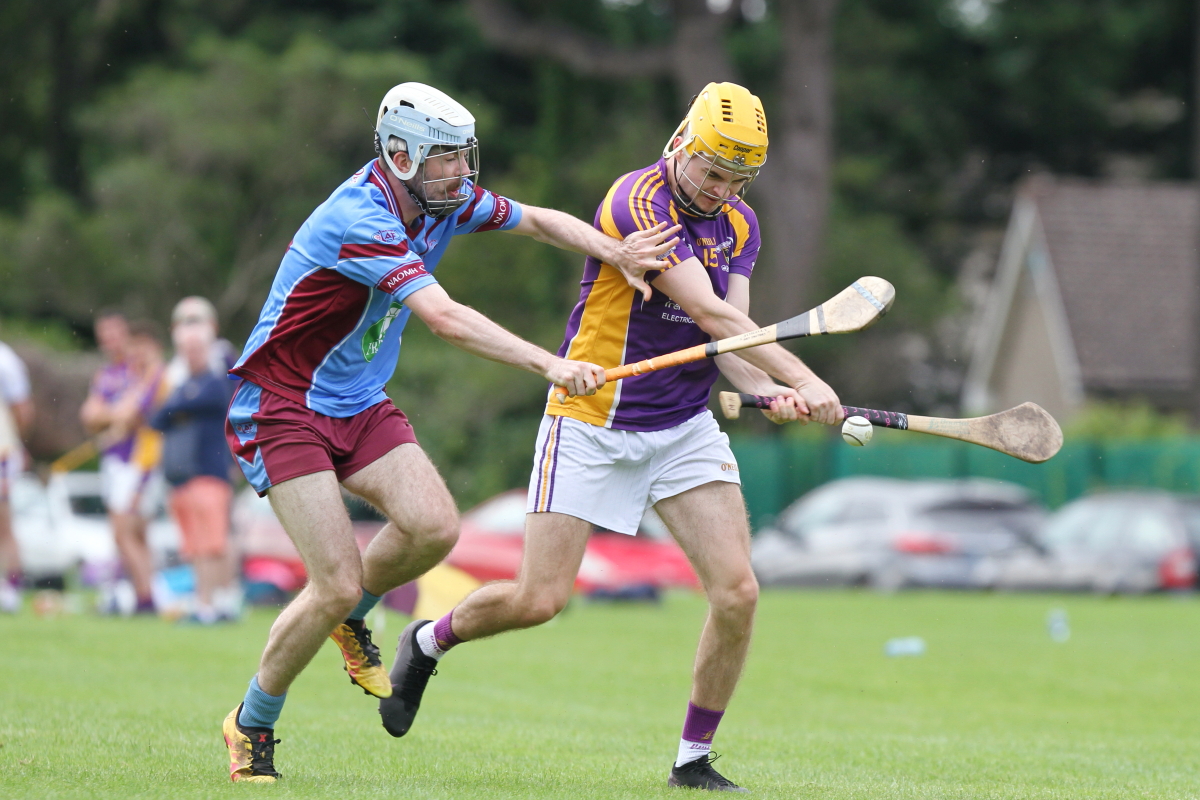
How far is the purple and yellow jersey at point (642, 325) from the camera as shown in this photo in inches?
243

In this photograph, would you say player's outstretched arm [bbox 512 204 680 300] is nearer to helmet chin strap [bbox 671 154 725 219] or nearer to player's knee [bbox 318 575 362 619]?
helmet chin strap [bbox 671 154 725 219]

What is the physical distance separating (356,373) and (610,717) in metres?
3.03

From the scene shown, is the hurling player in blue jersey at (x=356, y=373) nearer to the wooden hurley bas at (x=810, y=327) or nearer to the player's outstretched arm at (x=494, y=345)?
the player's outstretched arm at (x=494, y=345)

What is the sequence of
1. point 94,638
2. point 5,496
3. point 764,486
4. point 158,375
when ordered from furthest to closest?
point 764,486, point 158,375, point 5,496, point 94,638

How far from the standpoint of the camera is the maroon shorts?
5785mm

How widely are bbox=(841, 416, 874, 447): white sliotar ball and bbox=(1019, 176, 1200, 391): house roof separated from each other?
3004 centimetres

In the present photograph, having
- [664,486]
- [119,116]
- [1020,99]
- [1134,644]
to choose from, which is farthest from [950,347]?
[664,486]

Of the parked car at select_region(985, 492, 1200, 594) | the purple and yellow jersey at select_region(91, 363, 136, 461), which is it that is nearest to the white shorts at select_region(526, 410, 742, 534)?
the purple and yellow jersey at select_region(91, 363, 136, 461)

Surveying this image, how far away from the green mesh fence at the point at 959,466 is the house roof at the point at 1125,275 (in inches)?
234

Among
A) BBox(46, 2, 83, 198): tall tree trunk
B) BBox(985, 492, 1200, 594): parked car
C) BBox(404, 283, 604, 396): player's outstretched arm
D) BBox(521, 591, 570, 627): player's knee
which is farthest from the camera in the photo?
BBox(46, 2, 83, 198): tall tree trunk

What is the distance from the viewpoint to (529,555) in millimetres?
6113

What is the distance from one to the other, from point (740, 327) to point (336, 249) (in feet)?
4.96

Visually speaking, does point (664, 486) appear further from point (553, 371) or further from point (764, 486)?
point (764, 486)

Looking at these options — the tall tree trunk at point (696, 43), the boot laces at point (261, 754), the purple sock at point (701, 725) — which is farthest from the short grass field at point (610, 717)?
the tall tree trunk at point (696, 43)
